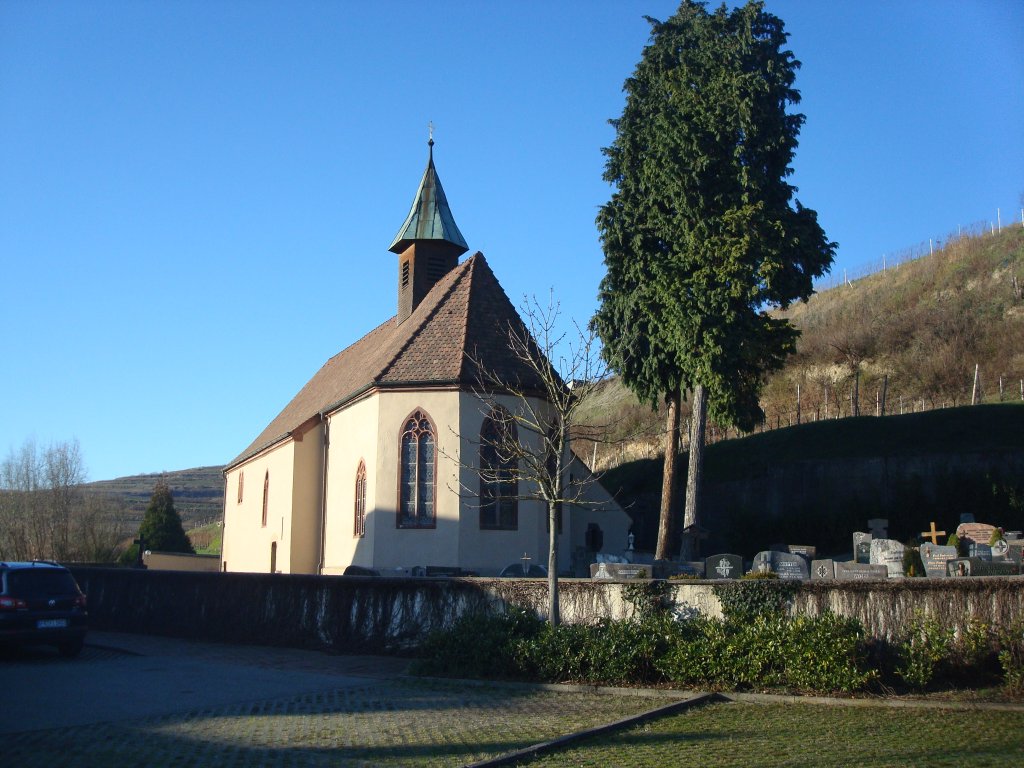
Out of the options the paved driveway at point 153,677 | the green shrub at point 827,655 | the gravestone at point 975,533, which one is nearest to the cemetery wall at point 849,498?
the gravestone at point 975,533

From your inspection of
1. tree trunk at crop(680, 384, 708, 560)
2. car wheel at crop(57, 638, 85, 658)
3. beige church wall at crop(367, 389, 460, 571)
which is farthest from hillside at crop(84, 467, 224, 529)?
car wheel at crop(57, 638, 85, 658)

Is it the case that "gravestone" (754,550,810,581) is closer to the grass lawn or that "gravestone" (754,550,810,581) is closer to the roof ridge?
the grass lawn

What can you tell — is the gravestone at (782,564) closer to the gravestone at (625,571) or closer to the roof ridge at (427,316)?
the gravestone at (625,571)

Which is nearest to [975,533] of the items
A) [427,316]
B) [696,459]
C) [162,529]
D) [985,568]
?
[696,459]

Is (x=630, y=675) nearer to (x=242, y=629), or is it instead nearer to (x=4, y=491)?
(x=242, y=629)

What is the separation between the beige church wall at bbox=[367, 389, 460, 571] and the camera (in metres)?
26.2

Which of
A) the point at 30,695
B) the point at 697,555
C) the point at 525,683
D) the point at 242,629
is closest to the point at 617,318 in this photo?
the point at 697,555

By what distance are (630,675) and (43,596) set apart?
1089cm

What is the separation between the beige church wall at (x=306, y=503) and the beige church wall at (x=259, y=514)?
0.26m

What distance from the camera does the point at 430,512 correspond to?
26.6m

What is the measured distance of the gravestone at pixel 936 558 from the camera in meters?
19.2

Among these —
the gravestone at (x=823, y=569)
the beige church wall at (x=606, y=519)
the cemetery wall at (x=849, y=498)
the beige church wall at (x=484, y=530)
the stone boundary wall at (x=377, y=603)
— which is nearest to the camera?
the stone boundary wall at (x=377, y=603)

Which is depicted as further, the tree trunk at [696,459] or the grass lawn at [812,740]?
the tree trunk at [696,459]

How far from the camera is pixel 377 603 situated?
58.4ft
